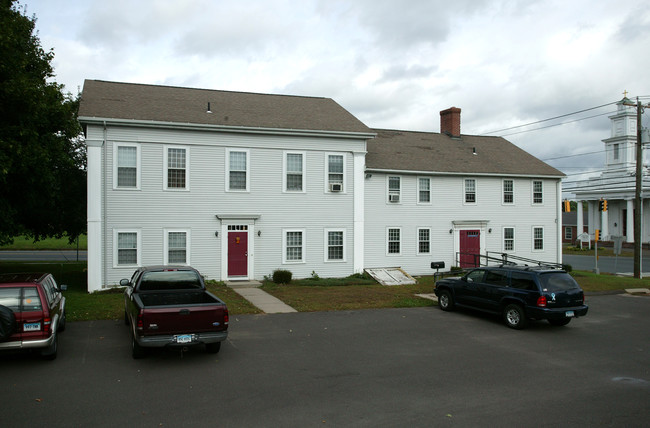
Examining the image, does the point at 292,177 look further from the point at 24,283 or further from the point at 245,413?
the point at 245,413

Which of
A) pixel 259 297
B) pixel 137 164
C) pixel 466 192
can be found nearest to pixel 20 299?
pixel 259 297

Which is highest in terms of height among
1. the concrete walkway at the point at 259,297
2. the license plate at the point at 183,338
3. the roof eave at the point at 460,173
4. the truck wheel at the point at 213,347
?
the roof eave at the point at 460,173

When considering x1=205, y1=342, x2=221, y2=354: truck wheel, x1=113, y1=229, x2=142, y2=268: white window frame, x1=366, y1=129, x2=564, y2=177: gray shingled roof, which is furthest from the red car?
x1=366, y1=129, x2=564, y2=177: gray shingled roof

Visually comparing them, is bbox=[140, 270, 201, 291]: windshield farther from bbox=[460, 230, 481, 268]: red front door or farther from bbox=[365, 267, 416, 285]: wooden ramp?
bbox=[460, 230, 481, 268]: red front door

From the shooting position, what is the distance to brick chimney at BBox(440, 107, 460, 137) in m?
31.4

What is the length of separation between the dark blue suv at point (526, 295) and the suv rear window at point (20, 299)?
1147cm

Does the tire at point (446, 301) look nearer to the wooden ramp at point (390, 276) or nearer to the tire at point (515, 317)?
the tire at point (515, 317)

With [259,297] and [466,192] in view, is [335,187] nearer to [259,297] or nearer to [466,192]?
[259,297]

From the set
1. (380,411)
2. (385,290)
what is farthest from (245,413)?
(385,290)

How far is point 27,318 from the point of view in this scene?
8.85m

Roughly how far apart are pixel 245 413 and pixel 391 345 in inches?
201

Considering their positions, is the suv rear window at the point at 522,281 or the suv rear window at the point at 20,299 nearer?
the suv rear window at the point at 20,299

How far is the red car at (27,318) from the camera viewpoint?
859 centimetres

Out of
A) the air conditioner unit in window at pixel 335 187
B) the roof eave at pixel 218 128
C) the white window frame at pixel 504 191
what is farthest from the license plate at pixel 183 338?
the white window frame at pixel 504 191
